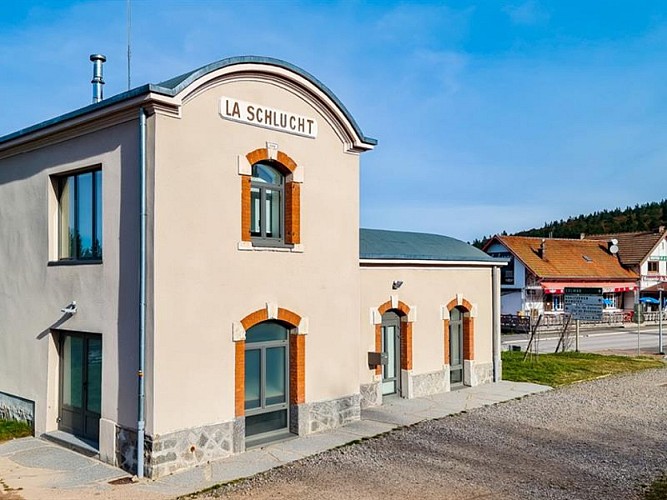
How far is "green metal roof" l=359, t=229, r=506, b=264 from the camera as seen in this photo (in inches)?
577

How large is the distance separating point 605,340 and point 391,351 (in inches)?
882

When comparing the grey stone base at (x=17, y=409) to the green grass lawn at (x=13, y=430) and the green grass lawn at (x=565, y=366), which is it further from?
the green grass lawn at (x=565, y=366)

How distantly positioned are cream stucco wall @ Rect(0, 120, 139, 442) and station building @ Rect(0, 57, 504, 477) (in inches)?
1.5

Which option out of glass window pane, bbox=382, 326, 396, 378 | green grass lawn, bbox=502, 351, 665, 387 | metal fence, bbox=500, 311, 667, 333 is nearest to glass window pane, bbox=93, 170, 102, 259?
glass window pane, bbox=382, 326, 396, 378

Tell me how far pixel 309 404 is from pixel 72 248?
517 cm

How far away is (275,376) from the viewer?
37.3ft

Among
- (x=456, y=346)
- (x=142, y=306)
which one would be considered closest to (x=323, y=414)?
(x=142, y=306)

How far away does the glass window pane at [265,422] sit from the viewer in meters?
10.9

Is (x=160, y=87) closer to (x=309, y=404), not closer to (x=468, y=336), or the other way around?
(x=309, y=404)

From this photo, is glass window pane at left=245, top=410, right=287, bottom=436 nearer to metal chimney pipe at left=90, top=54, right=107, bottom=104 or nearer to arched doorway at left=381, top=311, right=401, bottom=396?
arched doorway at left=381, top=311, right=401, bottom=396

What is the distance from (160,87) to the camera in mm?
9227

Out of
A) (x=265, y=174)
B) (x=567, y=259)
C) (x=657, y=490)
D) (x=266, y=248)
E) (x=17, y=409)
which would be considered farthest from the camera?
(x=567, y=259)

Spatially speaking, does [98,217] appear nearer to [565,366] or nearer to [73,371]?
[73,371]

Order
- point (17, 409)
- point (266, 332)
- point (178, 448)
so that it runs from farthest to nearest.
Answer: point (17, 409), point (266, 332), point (178, 448)
